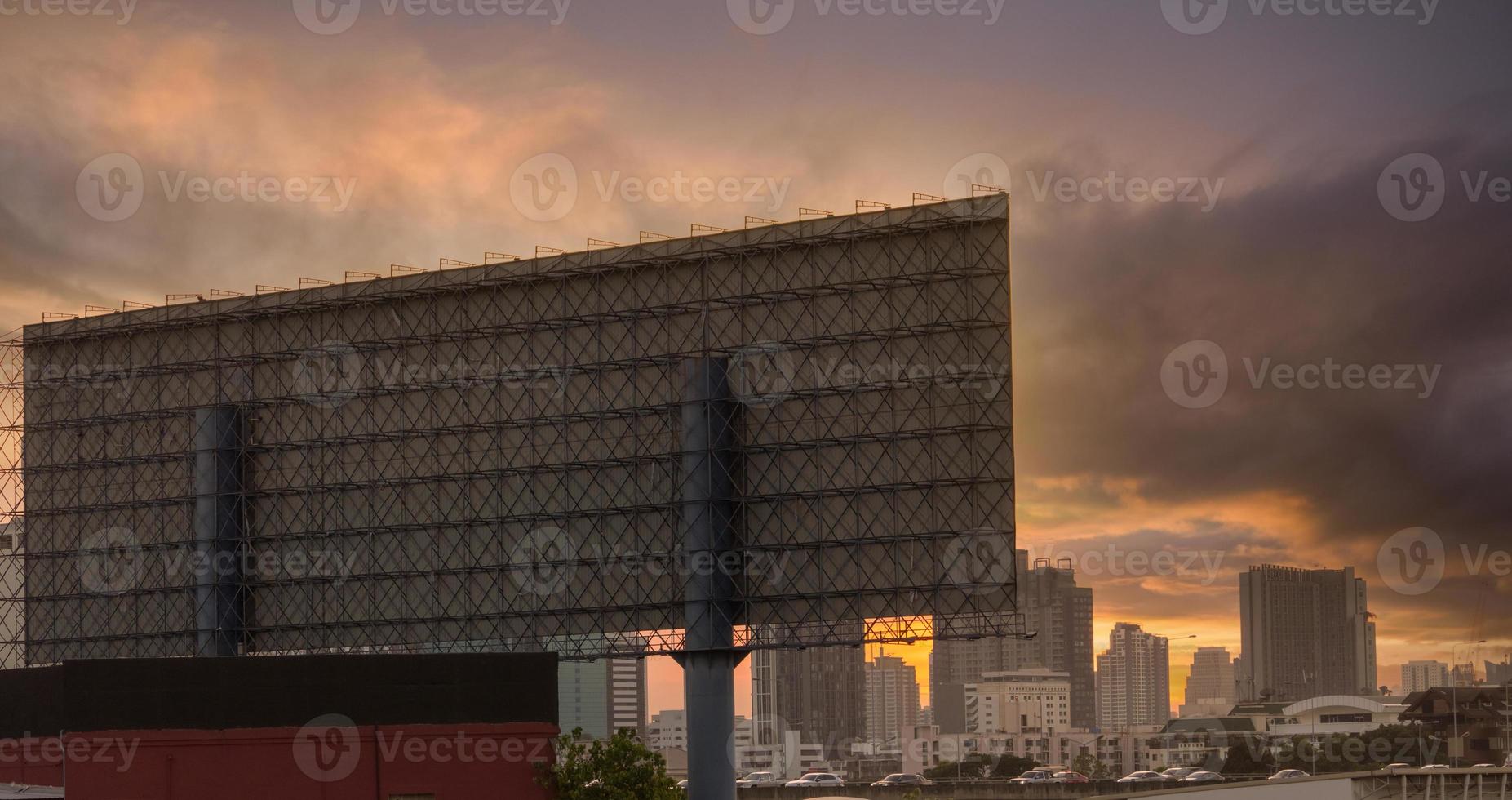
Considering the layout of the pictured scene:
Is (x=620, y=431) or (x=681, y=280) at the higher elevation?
(x=681, y=280)

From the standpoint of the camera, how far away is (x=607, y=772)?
3703cm

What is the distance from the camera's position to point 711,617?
46.8 metres

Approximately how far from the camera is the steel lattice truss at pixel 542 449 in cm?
4566

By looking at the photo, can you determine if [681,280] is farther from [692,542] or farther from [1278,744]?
[1278,744]

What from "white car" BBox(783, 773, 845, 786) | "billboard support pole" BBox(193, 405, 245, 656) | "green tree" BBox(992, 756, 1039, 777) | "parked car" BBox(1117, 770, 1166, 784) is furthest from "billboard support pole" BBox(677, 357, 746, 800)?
"green tree" BBox(992, 756, 1039, 777)

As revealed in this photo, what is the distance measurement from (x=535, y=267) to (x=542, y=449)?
6005 mm

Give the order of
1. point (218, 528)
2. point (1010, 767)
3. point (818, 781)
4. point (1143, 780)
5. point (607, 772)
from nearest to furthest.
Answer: point (607, 772) → point (218, 528) → point (818, 781) → point (1143, 780) → point (1010, 767)

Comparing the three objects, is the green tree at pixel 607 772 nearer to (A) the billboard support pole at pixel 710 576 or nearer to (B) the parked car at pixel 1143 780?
(A) the billboard support pole at pixel 710 576

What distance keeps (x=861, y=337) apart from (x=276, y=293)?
2260 cm

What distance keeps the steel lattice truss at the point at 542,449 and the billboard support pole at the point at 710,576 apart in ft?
1.83

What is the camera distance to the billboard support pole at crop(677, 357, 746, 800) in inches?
1838

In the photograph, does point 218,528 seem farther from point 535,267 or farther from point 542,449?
point 535,267

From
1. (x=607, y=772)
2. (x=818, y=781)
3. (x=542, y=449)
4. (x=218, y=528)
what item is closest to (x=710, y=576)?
(x=542, y=449)

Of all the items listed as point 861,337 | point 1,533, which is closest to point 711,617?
point 861,337
